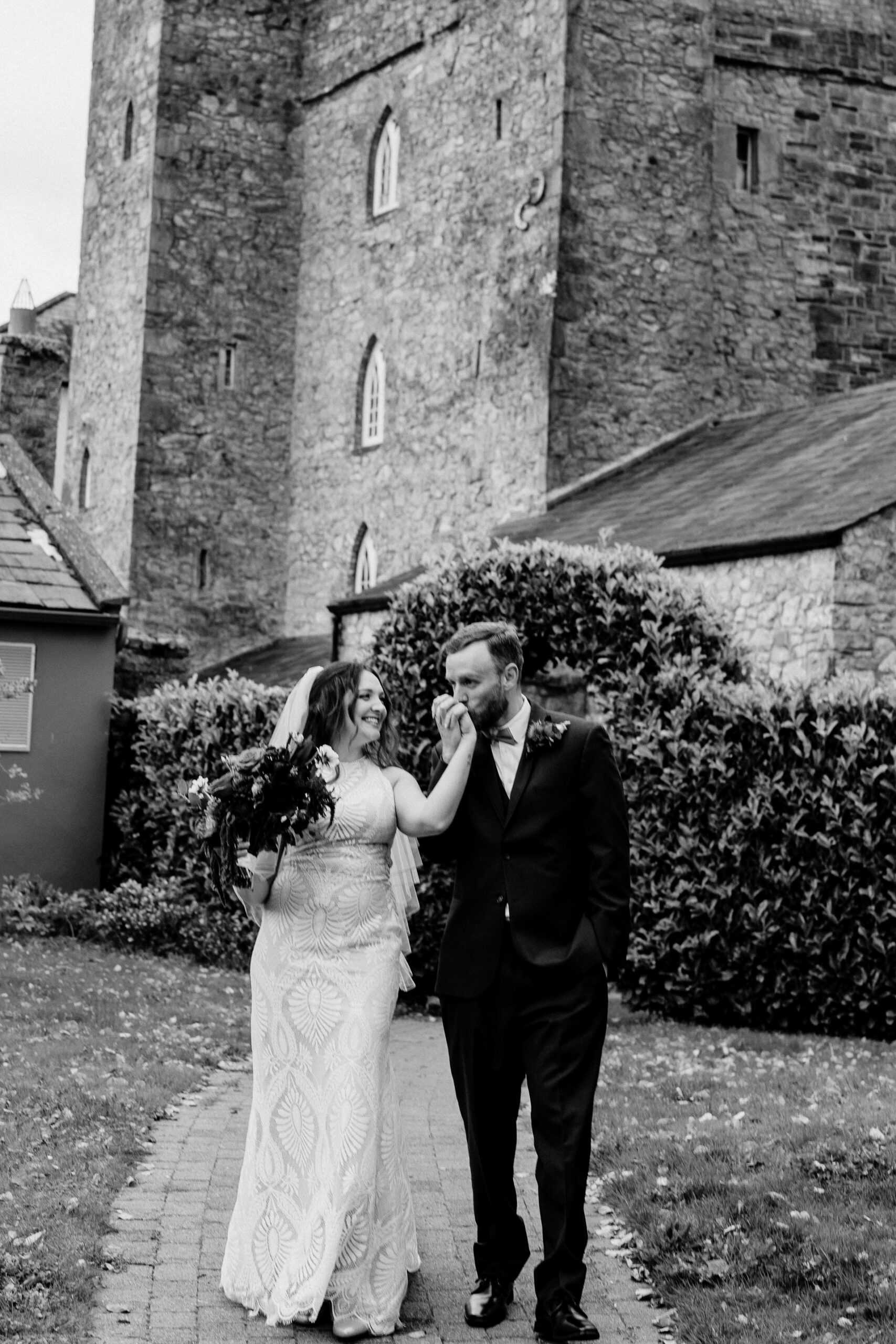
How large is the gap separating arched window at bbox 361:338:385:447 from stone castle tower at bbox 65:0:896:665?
5 centimetres

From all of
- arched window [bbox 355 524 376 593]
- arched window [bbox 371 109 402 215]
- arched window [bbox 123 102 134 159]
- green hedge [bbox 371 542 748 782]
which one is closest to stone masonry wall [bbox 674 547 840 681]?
green hedge [bbox 371 542 748 782]

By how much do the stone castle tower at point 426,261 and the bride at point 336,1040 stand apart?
15.8 m

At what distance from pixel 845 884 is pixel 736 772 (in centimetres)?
109

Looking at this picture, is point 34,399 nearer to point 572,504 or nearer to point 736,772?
point 572,504

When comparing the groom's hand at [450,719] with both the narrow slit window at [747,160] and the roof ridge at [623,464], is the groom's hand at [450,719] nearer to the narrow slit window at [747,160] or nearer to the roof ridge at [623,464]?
the roof ridge at [623,464]

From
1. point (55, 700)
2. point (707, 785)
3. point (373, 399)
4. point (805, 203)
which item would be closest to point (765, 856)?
point (707, 785)

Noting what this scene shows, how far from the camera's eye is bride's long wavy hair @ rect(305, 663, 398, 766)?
5820 mm

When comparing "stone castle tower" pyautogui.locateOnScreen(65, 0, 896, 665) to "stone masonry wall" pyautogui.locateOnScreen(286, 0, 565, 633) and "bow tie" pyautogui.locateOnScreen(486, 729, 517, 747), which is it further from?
"bow tie" pyautogui.locateOnScreen(486, 729, 517, 747)

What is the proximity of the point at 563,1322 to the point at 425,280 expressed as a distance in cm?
2065

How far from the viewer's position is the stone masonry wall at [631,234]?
21562mm

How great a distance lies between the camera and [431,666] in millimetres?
13586

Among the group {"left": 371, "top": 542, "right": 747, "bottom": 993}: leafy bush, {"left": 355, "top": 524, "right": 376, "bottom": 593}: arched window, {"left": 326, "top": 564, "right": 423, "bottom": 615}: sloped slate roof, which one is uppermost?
{"left": 355, "top": 524, "right": 376, "bottom": 593}: arched window

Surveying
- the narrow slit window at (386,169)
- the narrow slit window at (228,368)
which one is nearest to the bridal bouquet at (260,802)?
the narrow slit window at (386,169)

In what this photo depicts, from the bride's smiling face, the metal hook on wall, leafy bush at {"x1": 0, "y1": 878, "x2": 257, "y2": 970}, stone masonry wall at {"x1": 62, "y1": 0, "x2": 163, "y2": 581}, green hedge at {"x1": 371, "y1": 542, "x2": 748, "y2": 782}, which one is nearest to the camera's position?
the bride's smiling face
